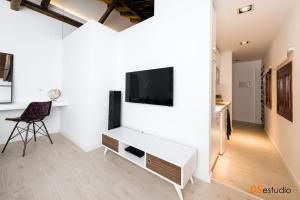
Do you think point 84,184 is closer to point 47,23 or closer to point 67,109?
point 67,109

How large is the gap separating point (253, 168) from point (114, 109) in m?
2.52

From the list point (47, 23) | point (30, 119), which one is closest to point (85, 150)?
point (30, 119)

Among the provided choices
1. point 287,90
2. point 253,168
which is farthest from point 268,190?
point 287,90

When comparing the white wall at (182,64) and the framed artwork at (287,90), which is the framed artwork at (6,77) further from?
the framed artwork at (287,90)

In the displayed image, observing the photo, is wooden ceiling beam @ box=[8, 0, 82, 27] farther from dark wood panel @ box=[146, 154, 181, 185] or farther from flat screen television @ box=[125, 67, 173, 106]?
dark wood panel @ box=[146, 154, 181, 185]

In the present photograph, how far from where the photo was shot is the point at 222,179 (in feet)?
5.92

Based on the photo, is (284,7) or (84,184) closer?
(84,184)

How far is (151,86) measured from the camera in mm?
2256

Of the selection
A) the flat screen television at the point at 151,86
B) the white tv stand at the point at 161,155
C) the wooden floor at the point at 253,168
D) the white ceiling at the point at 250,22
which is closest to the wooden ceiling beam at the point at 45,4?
the flat screen television at the point at 151,86

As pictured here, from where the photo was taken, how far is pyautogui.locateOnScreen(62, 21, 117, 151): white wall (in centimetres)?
252

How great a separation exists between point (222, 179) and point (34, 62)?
4246 millimetres

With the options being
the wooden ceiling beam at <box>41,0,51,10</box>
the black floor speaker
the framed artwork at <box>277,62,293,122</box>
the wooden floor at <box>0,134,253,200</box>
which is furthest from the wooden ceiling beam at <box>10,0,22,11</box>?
the framed artwork at <box>277,62,293,122</box>

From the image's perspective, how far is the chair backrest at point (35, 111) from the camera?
239cm

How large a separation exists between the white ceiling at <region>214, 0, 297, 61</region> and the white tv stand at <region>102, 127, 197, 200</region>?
2174mm
